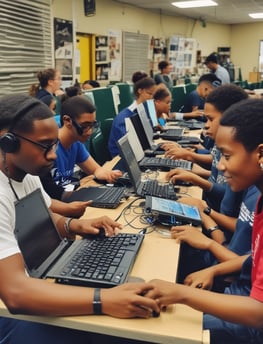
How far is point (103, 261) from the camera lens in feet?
3.88

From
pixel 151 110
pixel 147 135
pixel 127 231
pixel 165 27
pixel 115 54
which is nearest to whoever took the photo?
pixel 127 231

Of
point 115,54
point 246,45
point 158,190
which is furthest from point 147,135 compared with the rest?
point 246,45

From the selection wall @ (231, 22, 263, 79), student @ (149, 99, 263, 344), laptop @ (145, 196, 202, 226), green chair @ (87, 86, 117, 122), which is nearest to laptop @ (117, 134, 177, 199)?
laptop @ (145, 196, 202, 226)

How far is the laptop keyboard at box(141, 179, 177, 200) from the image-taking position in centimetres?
189

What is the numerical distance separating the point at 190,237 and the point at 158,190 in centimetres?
55

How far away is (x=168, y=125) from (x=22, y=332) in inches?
143

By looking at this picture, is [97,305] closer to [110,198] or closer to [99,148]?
[110,198]

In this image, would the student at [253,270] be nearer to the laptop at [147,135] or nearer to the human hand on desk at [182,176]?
the human hand on desk at [182,176]

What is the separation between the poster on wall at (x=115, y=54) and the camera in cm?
741

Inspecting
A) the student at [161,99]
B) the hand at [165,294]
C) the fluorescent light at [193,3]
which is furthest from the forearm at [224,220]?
the fluorescent light at [193,3]

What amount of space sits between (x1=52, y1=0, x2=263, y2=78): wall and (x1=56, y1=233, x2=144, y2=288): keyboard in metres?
5.21

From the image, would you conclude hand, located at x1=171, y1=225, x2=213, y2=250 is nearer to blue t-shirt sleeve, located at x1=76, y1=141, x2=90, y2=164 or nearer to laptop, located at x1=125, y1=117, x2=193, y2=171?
laptop, located at x1=125, y1=117, x2=193, y2=171

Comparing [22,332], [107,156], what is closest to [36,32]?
[107,156]

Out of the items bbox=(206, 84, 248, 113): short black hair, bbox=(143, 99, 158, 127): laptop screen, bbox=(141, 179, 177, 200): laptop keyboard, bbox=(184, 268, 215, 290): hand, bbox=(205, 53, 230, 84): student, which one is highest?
bbox=(205, 53, 230, 84): student
